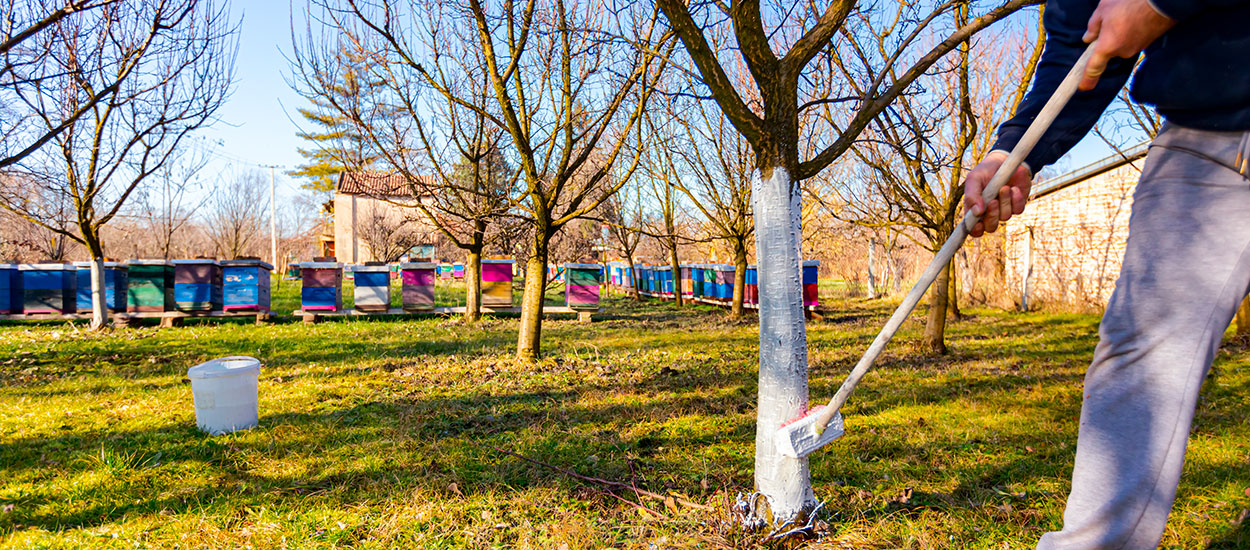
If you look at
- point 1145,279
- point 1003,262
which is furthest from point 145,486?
point 1003,262

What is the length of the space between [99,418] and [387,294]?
21.3ft

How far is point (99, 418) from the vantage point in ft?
13.5

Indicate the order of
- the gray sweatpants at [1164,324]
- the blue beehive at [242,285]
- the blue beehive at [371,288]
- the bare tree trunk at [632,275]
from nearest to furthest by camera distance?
the gray sweatpants at [1164,324] → the blue beehive at [242,285] → the blue beehive at [371,288] → the bare tree trunk at [632,275]

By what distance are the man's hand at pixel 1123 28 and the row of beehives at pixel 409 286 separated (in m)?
10.1

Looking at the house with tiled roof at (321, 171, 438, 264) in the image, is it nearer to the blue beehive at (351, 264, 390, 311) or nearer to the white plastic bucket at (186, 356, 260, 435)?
the blue beehive at (351, 264, 390, 311)

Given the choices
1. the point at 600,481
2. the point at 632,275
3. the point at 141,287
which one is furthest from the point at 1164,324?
the point at 632,275

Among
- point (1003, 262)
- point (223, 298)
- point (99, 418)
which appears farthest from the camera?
point (1003, 262)

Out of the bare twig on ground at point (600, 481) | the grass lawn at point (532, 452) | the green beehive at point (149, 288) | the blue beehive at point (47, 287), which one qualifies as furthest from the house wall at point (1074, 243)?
the blue beehive at point (47, 287)

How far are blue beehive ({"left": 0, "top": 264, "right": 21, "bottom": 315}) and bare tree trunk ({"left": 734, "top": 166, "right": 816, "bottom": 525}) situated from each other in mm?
12836

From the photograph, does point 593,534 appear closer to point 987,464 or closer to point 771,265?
point 771,265

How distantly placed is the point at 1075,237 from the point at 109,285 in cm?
1811

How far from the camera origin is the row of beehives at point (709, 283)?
11.6 metres

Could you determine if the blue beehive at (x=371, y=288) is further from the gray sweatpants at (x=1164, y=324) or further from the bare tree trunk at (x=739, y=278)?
the gray sweatpants at (x=1164, y=324)

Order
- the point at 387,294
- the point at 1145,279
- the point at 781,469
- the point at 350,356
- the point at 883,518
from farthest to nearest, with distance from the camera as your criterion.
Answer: the point at 387,294 < the point at 350,356 < the point at 883,518 < the point at 781,469 < the point at 1145,279
